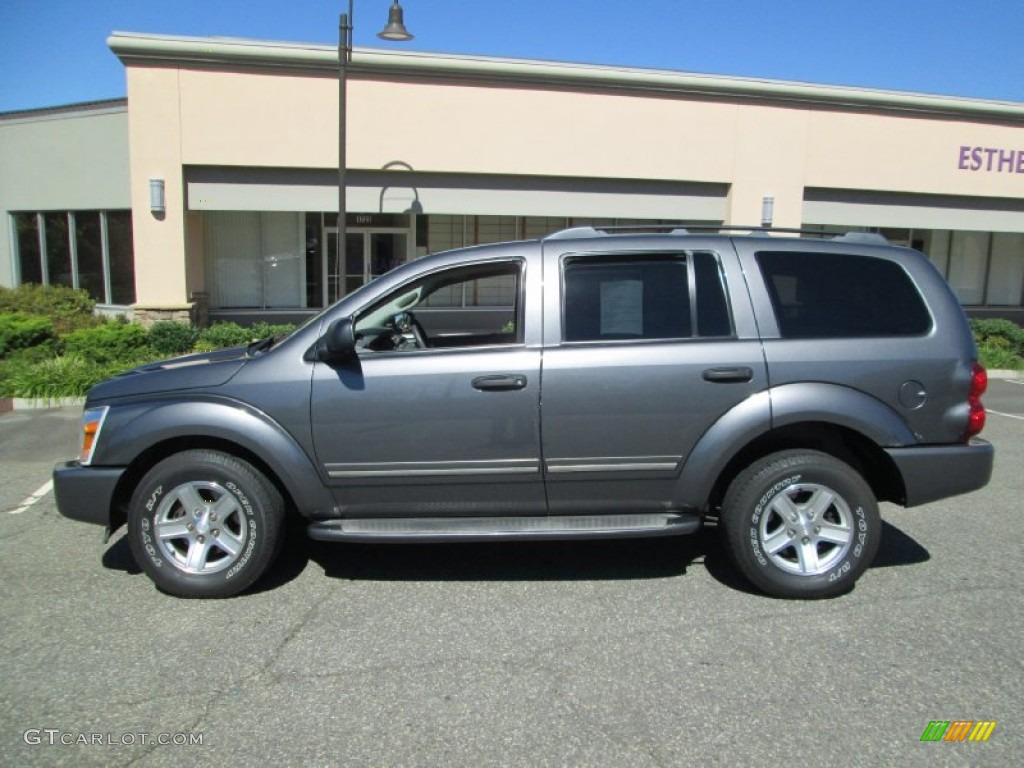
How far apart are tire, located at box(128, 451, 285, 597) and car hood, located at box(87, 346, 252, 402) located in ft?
1.26

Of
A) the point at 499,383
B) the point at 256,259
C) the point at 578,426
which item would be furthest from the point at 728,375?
the point at 256,259

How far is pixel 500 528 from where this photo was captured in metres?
4.30

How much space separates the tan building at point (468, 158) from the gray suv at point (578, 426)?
10.0 meters

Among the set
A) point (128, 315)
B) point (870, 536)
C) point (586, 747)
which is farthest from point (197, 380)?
point (128, 315)

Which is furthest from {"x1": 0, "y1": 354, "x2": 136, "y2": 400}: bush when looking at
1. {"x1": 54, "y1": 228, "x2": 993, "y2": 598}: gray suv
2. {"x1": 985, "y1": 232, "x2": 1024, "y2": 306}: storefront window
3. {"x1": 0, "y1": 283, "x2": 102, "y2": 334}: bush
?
{"x1": 985, "y1": 232, "x2": 1024, "y2": 306}: storefront window

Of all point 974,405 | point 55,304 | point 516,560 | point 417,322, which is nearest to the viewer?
point 974,405

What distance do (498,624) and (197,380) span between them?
6.77 feet

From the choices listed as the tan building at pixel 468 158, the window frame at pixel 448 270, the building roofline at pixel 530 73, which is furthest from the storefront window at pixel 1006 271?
the window frame at pixel 448 270

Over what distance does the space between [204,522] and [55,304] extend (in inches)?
579

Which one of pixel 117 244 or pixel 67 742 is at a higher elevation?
pixel 117 244

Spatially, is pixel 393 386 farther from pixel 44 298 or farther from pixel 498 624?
pixel 44 298

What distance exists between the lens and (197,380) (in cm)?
435

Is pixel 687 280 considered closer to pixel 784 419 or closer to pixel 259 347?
pixel 784 419

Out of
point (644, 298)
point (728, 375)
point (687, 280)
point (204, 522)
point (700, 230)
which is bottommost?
point (204, 522)
